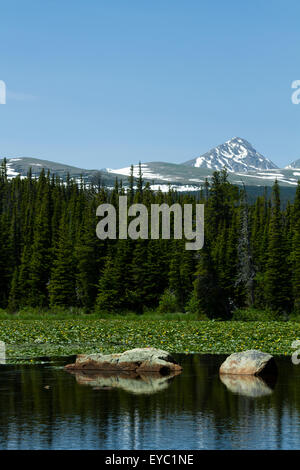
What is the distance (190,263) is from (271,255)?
9772 millimetres

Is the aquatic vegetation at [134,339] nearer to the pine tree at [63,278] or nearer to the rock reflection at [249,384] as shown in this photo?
the rock reflection at [249,384]

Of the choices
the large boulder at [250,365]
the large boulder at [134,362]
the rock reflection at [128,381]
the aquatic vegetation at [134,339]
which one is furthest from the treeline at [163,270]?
the rock reflection at [128,381]

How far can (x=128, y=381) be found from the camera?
28.8 meters

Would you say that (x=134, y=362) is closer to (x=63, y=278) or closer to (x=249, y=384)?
(x=249, y=384)

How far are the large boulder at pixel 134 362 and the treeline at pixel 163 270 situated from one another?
122 feet

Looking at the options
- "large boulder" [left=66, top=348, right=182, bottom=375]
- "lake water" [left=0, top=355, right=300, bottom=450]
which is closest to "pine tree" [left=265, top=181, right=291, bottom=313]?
"lake water" [left=0, top=355, right=300, bottom=450]

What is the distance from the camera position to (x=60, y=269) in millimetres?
88938

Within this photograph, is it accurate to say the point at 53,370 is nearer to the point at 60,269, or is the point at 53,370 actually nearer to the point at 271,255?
the point at 271,255

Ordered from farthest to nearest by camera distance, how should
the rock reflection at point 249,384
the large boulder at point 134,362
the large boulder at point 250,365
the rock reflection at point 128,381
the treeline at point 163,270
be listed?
the treeline at point 163,270, the large boulder at point 134,362, the large boulder at point 250,365, the rock reflection at point 128,381, the rock reflection at point 249,384

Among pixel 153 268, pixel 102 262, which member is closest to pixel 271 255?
pixel 153 268

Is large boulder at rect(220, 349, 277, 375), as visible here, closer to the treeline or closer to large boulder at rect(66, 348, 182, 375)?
large boulder at rect(66, 348, 182, 375)

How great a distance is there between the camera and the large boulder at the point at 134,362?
102 ft

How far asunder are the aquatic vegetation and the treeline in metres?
20.2

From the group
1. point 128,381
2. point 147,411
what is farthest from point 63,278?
point 147,411
